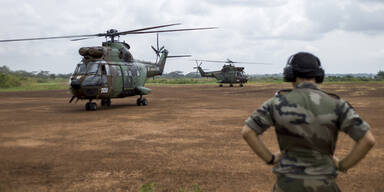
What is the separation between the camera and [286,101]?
2.41m

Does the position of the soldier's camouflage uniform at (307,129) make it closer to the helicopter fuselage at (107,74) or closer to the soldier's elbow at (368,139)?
the soldier's elbow at (368,139)

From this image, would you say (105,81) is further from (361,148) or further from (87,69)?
(361,148)

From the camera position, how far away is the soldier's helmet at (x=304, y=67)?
8.05ft

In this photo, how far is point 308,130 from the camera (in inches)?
91.8

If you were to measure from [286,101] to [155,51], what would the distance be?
25673 millimetres

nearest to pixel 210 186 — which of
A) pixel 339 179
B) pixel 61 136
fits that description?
pixel 339 179

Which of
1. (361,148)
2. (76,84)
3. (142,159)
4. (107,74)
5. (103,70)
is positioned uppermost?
(103,70)

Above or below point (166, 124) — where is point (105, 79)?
above

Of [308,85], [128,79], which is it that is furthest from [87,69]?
[308,85]

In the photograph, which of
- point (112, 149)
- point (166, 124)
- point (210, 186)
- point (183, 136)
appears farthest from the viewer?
point (166, 124)

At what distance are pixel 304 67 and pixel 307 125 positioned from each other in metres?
0.45

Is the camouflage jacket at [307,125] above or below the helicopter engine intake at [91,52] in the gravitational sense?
below

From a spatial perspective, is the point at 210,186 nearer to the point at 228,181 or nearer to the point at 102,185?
the point at 228,181

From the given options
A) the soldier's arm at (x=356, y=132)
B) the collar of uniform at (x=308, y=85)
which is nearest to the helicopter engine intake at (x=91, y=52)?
the collar of uniform at (x=308, y=85)
